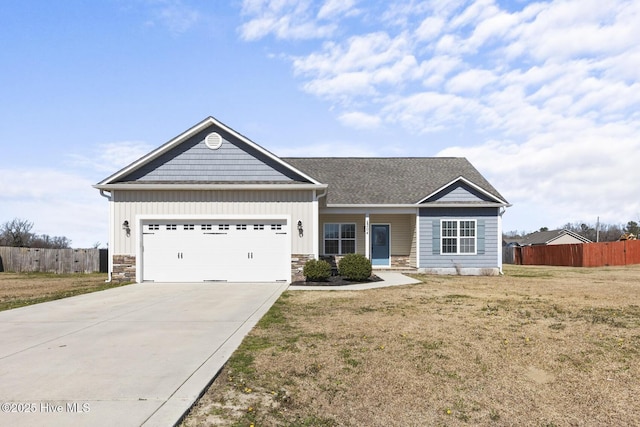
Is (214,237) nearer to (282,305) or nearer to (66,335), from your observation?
(282,305)

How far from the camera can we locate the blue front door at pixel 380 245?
22844 millimetres

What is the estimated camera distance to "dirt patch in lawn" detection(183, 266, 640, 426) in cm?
476

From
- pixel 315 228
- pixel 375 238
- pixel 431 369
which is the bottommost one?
pixel 431 369

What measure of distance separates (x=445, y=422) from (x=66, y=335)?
6.44 meters

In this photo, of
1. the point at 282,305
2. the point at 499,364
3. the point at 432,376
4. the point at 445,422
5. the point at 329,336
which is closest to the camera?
the point at 445,422

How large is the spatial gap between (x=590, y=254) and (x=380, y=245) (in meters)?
17.1

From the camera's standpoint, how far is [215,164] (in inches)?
703

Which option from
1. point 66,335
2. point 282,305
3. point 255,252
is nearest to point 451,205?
point 255,252

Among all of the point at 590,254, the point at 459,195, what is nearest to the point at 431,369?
the point at 459,195

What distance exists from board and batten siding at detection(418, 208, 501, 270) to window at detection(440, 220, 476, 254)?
18 cm

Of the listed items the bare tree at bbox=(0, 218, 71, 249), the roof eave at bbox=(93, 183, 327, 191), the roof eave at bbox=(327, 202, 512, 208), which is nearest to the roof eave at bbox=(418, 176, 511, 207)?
the roof eave at bbox=(327, 202, 512, 208)

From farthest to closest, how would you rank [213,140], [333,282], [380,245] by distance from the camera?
1. [380,245]
2. [213,140]
3. [333,282]

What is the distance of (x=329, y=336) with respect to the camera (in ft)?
26.0

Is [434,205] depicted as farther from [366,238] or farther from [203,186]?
[203,186]
